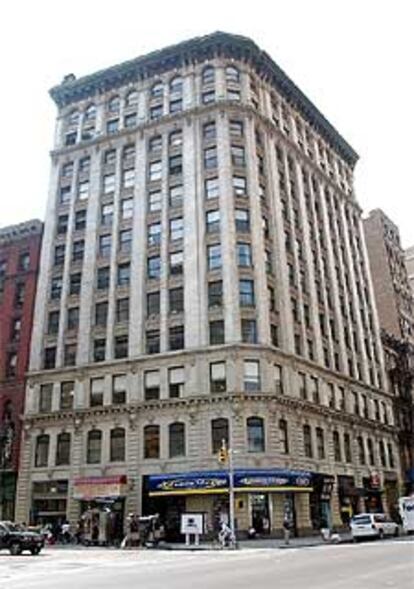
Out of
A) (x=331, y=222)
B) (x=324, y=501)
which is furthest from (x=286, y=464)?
(x=331, y=222)

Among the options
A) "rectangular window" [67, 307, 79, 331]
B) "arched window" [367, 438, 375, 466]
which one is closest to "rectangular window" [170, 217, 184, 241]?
"rectangular window" [67, 307, 79, 331]

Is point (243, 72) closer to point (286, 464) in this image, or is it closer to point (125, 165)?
point (125, 165)

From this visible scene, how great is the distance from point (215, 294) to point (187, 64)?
26.0 m

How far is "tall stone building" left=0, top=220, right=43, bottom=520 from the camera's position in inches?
1996

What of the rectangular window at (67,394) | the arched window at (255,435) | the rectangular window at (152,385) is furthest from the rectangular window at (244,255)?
the rectangular window at (67,394)

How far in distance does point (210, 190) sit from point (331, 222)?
19.6 meters

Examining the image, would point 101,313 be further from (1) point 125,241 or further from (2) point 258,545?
(2) point 258,545

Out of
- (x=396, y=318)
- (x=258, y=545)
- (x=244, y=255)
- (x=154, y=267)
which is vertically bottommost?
(x=258, y=545)

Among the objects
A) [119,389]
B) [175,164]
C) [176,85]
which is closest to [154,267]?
[175,164]

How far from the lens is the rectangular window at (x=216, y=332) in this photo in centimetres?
4675

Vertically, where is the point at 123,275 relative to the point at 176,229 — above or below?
below

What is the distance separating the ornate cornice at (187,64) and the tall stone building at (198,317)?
0.20 metres

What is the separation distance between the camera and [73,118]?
2559 inches

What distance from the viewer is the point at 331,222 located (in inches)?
2638
